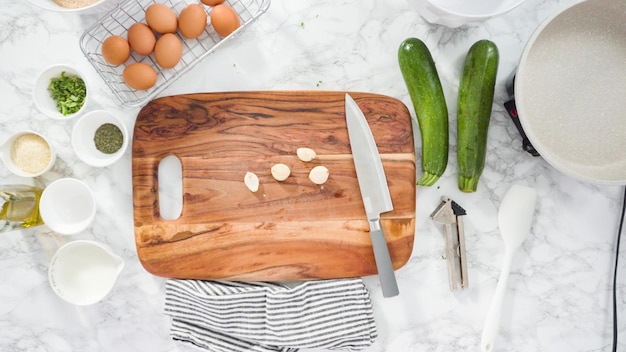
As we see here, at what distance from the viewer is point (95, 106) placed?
1022 mm

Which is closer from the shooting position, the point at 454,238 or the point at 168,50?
the point at 168,50

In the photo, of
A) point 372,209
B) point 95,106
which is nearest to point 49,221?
point 95,106

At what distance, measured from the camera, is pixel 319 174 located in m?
0.96

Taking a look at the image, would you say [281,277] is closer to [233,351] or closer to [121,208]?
[233,351]

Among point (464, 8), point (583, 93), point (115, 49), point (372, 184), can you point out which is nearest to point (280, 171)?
point (372, 184)

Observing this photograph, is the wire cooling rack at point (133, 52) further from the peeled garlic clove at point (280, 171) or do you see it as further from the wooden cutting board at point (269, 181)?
the peeled garlic clove at point (280, 171)

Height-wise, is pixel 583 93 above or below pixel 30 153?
above

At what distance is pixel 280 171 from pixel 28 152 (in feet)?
1.68

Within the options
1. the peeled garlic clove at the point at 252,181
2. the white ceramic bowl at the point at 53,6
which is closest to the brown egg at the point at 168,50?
the white ceramic bowl at the point at 53,6

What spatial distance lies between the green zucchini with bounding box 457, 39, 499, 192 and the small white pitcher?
2.40ft

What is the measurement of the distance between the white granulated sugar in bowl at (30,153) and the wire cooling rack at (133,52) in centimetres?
19

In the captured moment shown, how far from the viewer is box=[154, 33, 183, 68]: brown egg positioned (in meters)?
0.92

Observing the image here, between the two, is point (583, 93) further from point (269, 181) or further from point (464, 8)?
point (269, 181)

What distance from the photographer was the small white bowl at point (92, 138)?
940 millimetres
